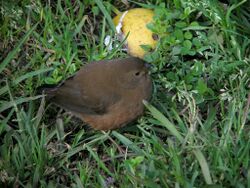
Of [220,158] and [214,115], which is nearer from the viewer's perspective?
[220,158]

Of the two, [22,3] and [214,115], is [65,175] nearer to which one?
[214,115]

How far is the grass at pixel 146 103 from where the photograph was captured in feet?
15.5

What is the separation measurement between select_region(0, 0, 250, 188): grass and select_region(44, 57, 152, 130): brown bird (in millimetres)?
121

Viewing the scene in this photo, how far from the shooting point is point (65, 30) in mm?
5852

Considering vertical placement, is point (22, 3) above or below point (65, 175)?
above

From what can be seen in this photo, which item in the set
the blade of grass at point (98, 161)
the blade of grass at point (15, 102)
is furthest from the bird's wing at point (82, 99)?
the blade of grass at point (98, 161)

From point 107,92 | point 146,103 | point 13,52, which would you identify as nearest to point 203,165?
point 146,103

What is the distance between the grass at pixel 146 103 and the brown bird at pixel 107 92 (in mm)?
121

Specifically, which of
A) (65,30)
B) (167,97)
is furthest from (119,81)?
(65,30)

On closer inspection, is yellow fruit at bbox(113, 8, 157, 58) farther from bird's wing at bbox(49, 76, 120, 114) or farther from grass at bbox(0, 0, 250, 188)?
bird's wing at bbox(49, 76, 120, 114)

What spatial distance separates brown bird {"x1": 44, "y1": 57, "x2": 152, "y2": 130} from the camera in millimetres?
5289

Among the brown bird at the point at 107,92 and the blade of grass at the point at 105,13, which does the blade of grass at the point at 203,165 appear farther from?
the blade of grass at the point at 105,13

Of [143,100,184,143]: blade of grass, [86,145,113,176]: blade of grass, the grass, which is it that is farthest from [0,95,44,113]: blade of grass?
[143,100,184,143]: blade of grass

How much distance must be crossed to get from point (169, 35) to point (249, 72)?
0.72 m
